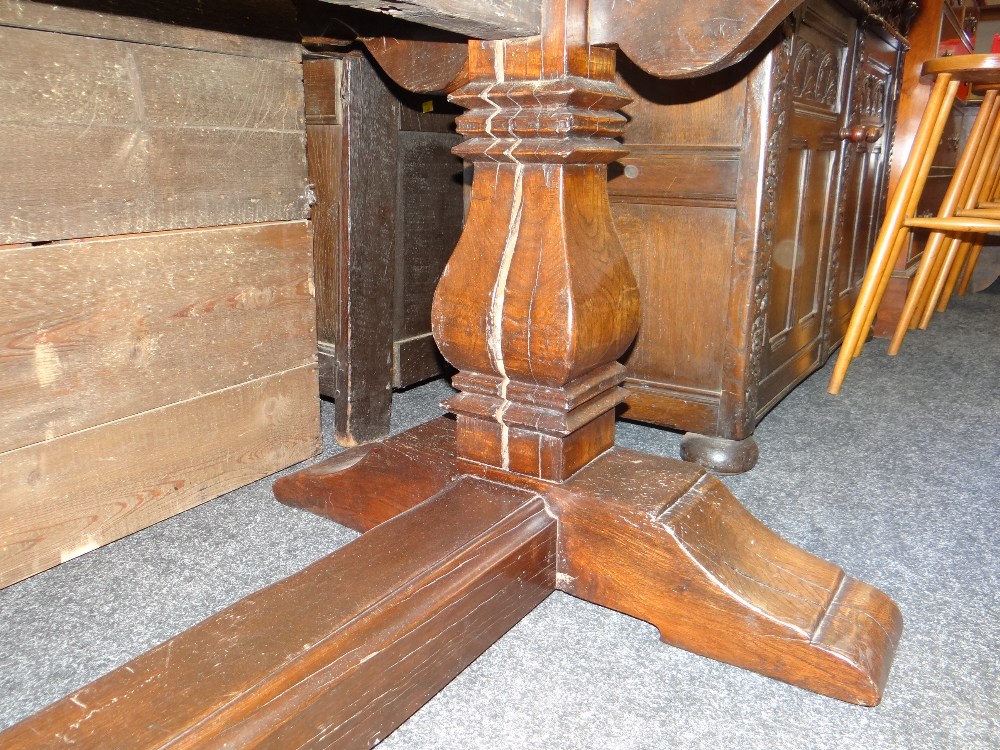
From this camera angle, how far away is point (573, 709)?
2.51 feet

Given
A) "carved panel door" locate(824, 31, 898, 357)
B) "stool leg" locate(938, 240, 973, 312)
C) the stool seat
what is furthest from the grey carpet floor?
"stool leg" locate(938, 240, 973, 312)

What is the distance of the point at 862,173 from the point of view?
2020 mm

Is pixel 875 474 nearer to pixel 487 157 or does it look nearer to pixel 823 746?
pixel 823 746

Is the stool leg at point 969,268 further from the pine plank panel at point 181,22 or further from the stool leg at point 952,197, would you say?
the pine plank panel at point 181,22

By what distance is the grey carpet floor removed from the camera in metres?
0.74

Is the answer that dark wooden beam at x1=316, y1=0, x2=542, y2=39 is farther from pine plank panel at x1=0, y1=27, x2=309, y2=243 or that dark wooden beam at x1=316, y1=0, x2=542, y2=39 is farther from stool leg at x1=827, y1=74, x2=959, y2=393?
stool leg at x1=827, y1=74, x2=959, y2=393

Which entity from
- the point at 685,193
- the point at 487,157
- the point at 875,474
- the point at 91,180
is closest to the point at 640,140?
the point at 685,193

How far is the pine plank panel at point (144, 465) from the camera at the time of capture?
0.97 m

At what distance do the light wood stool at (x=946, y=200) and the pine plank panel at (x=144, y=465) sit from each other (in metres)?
1.25

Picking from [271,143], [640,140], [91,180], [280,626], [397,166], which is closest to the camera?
[280,626]

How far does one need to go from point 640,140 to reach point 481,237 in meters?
0.57

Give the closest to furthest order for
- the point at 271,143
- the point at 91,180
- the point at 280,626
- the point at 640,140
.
Answer: the point at 280,626 → the point at 91,180 → the point at 271,143 → the point at 640,140

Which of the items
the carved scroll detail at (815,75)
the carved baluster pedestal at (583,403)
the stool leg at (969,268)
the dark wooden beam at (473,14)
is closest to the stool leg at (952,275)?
the stool leg at (969,268)

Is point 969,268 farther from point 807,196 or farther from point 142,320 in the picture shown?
point 142,320
